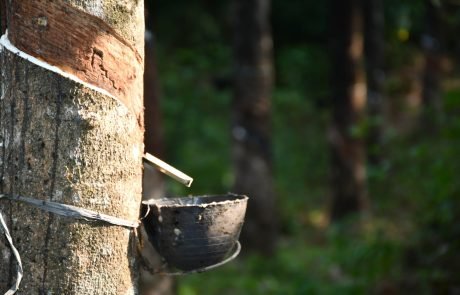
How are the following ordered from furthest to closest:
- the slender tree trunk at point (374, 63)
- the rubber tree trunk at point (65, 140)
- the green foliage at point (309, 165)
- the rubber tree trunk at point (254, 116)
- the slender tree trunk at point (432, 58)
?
the slender tree trunk at point (432, 58), the slender tree trunk at point (374, 63), the rubber tree trunk at point (254, 116), the green foliage at point (309, 165), the rubber tree trunk at point (65, 140)

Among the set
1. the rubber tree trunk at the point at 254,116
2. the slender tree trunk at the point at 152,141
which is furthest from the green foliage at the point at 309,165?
Result: the slender tree trunk at the point at 152,141

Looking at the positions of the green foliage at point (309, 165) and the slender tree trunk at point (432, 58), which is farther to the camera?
the slender tree trunk at point (432, 58)

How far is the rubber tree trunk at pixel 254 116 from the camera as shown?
979 centimetres

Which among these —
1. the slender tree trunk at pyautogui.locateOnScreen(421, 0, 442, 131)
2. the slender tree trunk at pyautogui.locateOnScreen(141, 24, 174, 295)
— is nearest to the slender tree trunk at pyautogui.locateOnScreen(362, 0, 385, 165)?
the slender tree trunk at pyautogui.locateOnScreen(421, 0, 442, 131)

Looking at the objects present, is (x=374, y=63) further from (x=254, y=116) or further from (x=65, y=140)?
(x=65, y=140)

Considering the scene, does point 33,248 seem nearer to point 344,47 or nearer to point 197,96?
point 344,47

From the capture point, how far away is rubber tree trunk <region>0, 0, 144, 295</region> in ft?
8.08

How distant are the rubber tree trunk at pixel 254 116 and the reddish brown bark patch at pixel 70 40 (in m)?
7.26

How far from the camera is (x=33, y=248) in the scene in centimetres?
248

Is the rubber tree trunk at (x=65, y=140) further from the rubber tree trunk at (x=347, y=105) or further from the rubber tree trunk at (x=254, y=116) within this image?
the rubber tree trunk at (x=347, y=105)

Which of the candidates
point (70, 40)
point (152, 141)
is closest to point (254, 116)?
point (152, 141)

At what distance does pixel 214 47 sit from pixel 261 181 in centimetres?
1001

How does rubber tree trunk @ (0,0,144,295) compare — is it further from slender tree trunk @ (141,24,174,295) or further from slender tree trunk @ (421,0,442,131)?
slender tree trunk @ (421,0,442,131)

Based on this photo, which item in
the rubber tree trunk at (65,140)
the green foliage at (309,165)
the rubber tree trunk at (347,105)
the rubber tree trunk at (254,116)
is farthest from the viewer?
the rubber tree trunk at (347,105)
